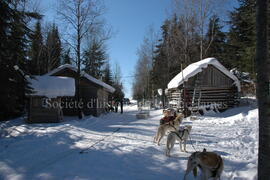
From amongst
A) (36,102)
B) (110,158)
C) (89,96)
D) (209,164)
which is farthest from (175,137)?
(89,96)

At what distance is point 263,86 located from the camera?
3.62 meters

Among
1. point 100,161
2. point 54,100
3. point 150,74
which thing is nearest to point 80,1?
point 54,100

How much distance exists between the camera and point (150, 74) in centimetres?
3734

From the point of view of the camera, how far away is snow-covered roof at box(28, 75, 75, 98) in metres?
14.4

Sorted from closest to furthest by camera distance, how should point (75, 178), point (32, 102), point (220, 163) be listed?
point (220, 163)
point (75, 178)
point (32, 102)

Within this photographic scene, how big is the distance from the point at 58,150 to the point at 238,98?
1902 centimetres

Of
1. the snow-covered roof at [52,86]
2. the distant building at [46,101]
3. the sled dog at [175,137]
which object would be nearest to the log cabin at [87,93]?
the snow-covered roof at [52,86]

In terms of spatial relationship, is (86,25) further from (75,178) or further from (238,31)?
(238,31)

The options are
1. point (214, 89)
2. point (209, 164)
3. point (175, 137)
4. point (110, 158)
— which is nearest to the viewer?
point (209, 164)

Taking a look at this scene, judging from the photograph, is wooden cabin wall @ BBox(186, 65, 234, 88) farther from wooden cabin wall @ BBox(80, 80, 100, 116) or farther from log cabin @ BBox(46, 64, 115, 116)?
wooden cabin wall @ BBox(80, 80, 100, 116)

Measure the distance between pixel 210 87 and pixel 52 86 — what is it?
1508cm

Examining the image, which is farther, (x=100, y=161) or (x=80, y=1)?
(x=80, y=1)

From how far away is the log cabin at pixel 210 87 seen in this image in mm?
18578

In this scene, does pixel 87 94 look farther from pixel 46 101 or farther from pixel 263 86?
pixel 263 86
